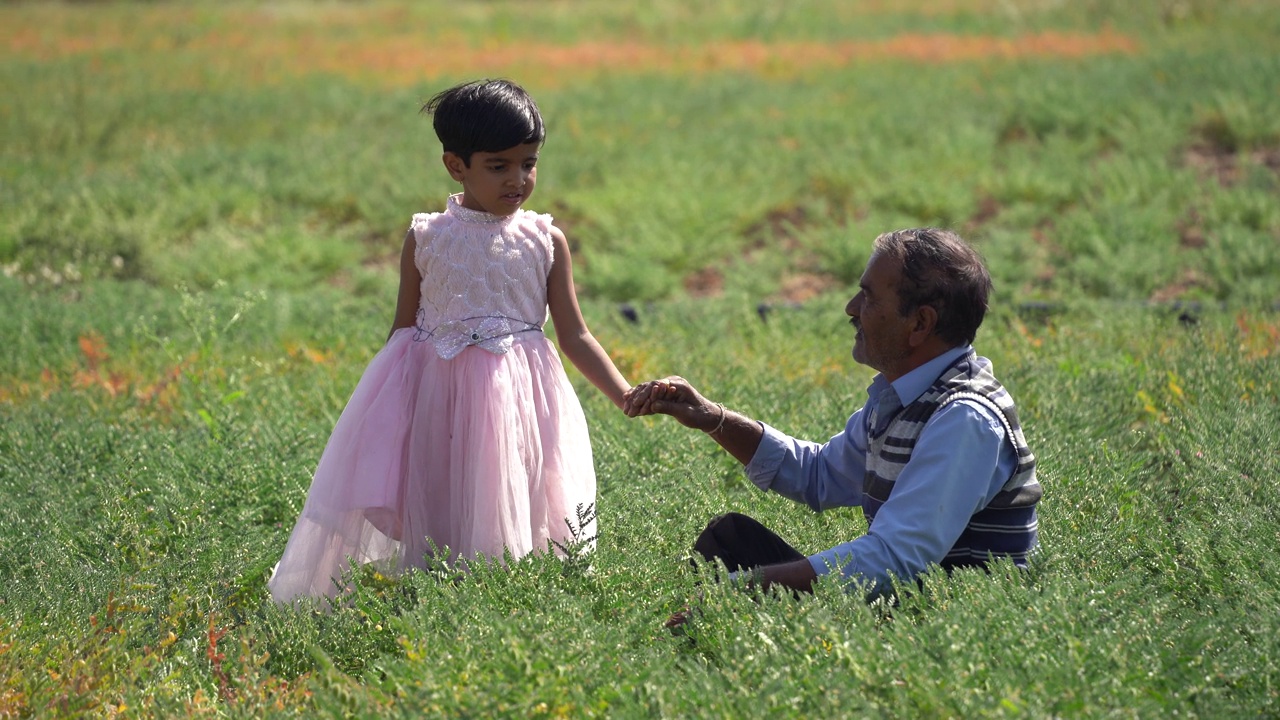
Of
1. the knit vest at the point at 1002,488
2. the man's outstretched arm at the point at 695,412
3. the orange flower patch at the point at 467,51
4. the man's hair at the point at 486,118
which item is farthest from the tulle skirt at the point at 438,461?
the orange flower patch at the point at 467,51

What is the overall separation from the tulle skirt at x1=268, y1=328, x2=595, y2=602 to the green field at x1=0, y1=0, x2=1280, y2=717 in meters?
0.26

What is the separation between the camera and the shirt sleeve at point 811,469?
3.68 meters

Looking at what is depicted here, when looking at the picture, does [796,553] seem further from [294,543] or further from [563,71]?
[563,71]

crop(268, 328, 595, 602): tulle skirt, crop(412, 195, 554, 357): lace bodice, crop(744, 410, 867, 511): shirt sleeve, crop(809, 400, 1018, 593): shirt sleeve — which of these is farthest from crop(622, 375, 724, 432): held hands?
crop(809, 400, 1018, 593): shirt sleeve

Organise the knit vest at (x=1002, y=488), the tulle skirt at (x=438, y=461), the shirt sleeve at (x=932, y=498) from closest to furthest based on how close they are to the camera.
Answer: the shirt sleeve at (x=932, y=498)
the knit vest at (x=1002, y=488)
the tulle skirt at (x=438, y=461)

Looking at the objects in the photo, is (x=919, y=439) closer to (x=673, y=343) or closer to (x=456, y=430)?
(x=456, y=430)

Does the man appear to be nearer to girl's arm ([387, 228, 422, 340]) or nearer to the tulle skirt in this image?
the tulle skirt

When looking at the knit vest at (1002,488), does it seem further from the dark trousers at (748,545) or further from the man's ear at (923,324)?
the dark trousers at (748,545)

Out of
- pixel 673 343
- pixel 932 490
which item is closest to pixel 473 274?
pixel 932 490

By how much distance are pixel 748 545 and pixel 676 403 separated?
1.49 ft

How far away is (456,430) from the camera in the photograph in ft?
12.7

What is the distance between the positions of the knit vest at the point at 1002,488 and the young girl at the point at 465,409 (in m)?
0.86

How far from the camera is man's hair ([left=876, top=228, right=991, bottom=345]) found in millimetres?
3303

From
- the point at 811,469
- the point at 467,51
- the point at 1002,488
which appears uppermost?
the point at 1002,488
